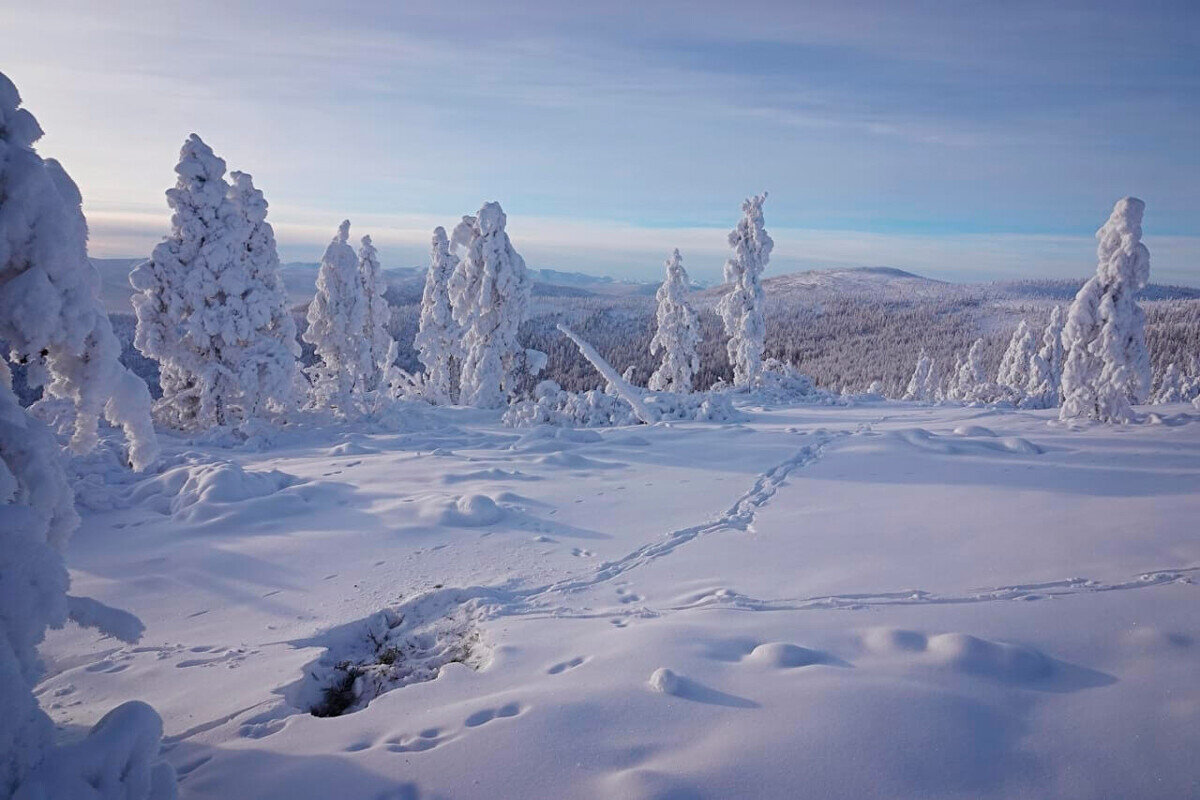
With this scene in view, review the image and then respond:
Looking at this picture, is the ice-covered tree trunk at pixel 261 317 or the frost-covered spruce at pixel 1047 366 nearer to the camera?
the ice-covered tree trunk at pixel 261 317

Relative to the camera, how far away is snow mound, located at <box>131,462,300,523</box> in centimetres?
873

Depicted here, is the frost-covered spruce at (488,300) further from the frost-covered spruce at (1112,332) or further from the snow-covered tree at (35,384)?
the snow-covered tree at (35,384)

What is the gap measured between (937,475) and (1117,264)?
11.2 meters

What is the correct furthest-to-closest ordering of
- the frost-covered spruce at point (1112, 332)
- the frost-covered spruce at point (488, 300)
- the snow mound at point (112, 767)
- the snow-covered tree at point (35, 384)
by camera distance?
the frost-covered spruce at point (488, 300)
the frost-covered spruce at point (1112, 332)
the snow-covered tree at point (35, 384)
the snow mound at point (112, 767)

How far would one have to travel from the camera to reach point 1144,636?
4.43 meters

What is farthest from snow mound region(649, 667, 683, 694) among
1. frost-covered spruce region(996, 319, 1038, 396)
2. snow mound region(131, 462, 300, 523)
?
frost-covered spruce region(996, 319, 1038, 396)

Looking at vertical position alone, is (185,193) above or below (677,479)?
above

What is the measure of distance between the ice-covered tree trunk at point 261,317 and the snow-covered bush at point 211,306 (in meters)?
0.03

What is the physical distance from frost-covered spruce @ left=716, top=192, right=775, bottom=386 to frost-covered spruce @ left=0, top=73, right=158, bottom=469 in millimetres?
29274

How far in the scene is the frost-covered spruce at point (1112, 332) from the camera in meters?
15.5

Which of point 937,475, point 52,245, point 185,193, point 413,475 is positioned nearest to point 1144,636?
point 937,475

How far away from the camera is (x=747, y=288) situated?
32.3 m

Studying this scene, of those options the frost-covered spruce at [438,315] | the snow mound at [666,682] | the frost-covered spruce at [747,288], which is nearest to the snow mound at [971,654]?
the snow mound at [666,682]

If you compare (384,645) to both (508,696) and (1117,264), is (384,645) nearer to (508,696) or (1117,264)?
(508,696)
